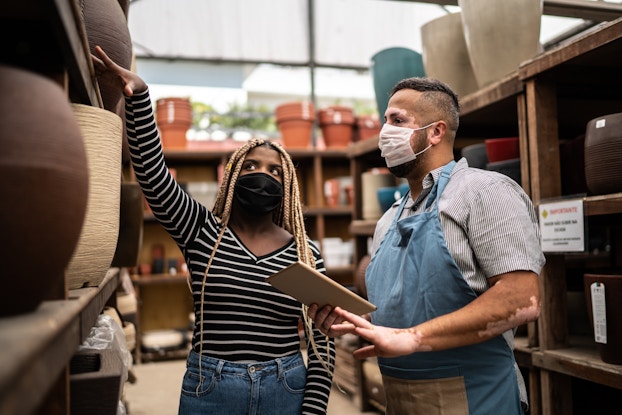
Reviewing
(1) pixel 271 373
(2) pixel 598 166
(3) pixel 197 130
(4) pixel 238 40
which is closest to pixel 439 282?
(1) pixel 271 373

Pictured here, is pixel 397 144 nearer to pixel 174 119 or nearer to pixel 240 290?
pixel 240 290

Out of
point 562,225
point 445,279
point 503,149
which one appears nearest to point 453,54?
point 503,149

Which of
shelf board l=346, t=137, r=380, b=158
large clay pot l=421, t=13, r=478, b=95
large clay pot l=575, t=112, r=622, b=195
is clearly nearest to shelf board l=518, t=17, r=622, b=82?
large clay pot l=575, t=112, r=622, b=195

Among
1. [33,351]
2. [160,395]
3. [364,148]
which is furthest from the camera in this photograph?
[160,395]

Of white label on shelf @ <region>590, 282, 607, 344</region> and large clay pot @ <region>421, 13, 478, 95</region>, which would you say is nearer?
white label on shelf @ <region>590, 282, 607, 344</region>

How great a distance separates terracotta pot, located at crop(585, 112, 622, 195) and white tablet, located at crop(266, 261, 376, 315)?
91 centimetres

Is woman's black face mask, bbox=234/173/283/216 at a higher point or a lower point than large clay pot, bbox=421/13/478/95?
lower

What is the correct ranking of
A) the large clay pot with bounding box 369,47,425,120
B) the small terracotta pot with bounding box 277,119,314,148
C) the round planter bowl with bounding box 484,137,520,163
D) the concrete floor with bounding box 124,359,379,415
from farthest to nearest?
the small terracotta pot with bounding box 277,119,314,148 < the concrete floor with bounding box 124,359,379,415 < the large clay pot with bounding box 369,47,425,120 < the round planter bowl with bounding box 484,137,520,163

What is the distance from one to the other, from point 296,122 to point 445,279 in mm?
4047

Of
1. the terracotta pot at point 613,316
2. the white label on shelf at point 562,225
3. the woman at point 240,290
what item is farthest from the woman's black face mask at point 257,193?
the terracotta pot at point 613,316

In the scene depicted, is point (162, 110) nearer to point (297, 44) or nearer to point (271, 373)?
point (297, 44)

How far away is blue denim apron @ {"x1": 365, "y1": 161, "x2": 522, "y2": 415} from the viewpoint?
1488mm

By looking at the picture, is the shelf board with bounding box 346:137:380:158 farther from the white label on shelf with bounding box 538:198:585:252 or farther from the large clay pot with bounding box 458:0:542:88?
the white label on shelf with bounding box 538:198:585:252

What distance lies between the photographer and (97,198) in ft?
3.87
